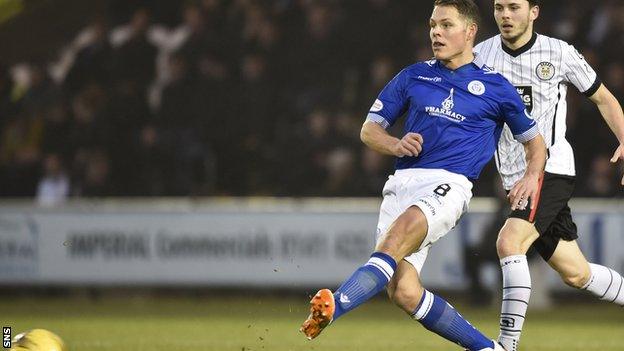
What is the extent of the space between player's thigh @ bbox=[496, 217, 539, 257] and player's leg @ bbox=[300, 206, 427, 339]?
38.8 inches

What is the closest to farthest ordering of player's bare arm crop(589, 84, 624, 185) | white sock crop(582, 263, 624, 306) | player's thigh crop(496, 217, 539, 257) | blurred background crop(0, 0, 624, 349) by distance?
player's thigh crop(496, 217, 539, 257)
player's bare arm crop(589, 84, 624, 185)
white sock crop(582, 263, 624, 306)
blurred background crop(0, 0, 624, 349)

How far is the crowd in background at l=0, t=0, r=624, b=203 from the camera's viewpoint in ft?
51.2

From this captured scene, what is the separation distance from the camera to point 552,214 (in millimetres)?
7660

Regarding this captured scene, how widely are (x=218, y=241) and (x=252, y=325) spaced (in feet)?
9.08

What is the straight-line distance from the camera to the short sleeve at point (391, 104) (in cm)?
702

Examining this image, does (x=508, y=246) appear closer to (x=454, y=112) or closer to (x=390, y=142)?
(x=454, y=112)

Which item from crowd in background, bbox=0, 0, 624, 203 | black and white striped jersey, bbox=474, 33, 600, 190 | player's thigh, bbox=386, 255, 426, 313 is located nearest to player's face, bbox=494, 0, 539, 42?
black and white striped jersey, bbox=474, 33, 600, 190

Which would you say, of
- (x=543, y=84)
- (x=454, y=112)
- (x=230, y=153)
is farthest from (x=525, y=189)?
(x=230, y=153)

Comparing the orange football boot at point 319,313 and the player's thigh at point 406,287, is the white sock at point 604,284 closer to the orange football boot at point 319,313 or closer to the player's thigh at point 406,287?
the player's thigh at point 406,287

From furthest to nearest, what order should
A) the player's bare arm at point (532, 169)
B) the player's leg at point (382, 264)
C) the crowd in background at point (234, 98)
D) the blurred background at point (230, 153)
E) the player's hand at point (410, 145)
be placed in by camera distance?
the crowd in background at point (234, 98)
the blurred background at point (230, 153)
the player's bare arm at point (532, 169)
the player's hand at point (410, 145)
the player's leg at point (382, 264)

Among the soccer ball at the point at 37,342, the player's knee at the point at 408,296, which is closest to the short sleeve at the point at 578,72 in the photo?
the player's knee at the point at 408,296

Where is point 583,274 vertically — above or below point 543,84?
below

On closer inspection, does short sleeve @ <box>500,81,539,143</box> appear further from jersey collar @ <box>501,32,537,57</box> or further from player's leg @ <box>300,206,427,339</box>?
player's leg @ <box>300,206,427,339</box>

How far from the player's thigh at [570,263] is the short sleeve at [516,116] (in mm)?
993
